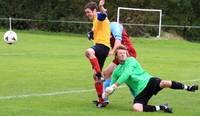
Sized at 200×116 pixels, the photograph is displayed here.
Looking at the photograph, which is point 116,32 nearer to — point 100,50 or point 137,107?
point 100,50

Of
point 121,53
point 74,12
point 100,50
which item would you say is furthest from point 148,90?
point 74,12

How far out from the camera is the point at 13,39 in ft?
67.6

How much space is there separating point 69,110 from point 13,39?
11.8 meters

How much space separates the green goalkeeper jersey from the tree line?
3936cm

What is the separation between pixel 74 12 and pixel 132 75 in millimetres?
42123

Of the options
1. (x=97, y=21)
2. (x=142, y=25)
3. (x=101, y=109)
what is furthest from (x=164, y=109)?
(x=142, y=25)

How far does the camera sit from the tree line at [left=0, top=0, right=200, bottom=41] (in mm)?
49875

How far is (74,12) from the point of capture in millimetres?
51219

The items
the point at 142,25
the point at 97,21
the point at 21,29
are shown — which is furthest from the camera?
the point at 21,29

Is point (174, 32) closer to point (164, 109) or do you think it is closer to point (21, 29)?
point (21, 29)

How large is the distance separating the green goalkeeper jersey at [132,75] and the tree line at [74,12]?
39.4 metres

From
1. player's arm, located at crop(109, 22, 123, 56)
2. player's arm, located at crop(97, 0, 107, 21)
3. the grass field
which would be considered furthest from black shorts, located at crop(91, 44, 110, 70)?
the grass field

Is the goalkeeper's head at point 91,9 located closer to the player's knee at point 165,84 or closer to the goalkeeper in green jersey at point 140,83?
the goalkeeper in green jersey at point 140,83

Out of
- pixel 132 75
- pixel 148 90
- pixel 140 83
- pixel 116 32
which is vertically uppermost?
pixel 116 32
